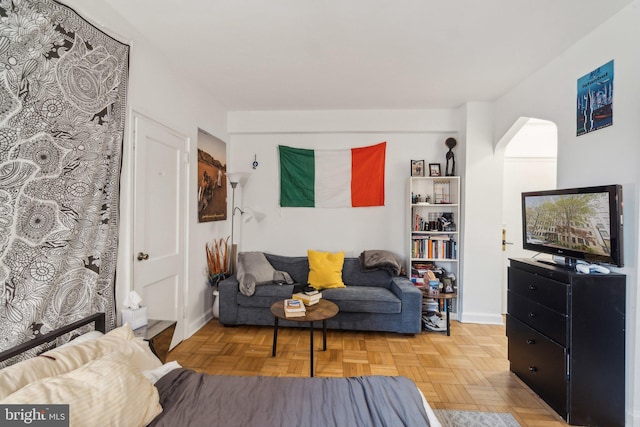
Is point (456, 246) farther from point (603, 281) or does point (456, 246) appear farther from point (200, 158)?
point (200, 158)

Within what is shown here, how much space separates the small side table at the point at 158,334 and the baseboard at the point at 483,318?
320cm

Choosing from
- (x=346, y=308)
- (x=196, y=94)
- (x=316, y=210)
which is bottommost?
(x=346, y=308)

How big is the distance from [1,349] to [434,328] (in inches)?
134

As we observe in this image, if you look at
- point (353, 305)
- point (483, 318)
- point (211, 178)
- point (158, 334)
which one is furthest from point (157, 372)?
point (483, 318)

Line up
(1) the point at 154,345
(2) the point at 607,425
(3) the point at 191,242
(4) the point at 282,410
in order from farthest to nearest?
(3) the point at 191,242
(1) the point at 154,345
(2) the point at 607,425
(4) the point at 282,410

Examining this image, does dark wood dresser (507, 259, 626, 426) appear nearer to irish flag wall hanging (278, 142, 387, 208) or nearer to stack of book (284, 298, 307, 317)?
stack of book (284, 298, 307, 317)

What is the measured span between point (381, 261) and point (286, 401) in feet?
7.73

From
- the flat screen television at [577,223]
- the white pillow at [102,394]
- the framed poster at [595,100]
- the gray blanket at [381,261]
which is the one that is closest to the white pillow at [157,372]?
the white pillow at [102,394]

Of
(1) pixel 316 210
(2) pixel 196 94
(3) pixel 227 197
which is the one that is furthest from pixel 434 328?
(2) pixel 196 94

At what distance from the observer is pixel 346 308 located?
3.08 metres

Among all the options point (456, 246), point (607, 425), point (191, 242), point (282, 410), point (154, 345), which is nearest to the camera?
point (282, 410)

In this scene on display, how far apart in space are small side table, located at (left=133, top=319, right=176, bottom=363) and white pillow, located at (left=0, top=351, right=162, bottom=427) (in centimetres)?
70

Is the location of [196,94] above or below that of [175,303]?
above

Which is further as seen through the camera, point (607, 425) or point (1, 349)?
point (607, 425)
